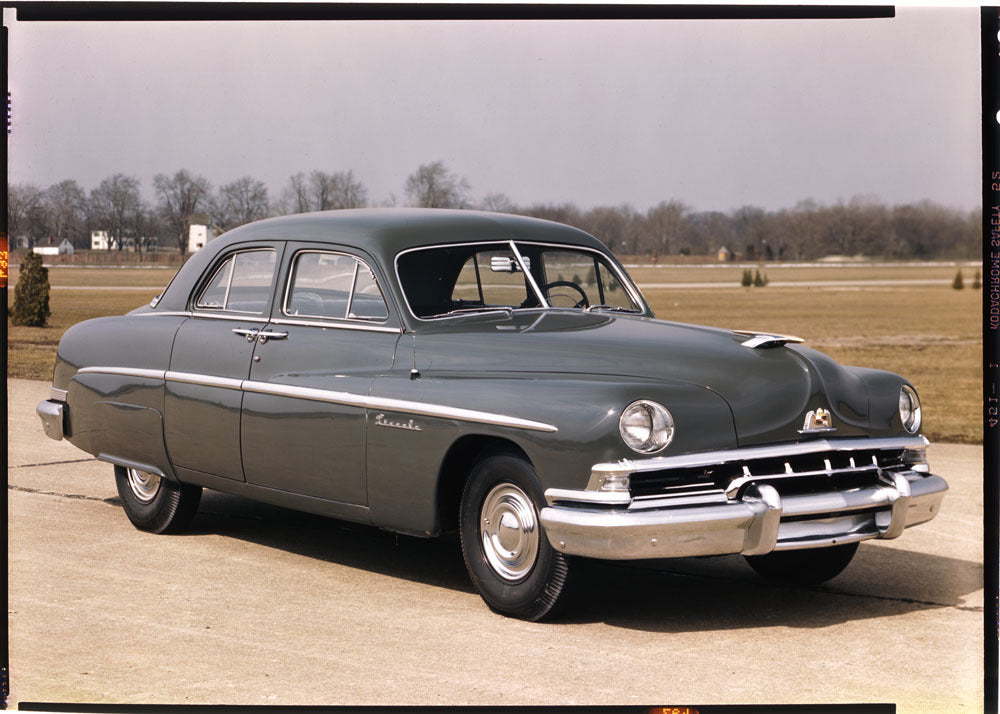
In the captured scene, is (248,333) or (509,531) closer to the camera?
(509,531)

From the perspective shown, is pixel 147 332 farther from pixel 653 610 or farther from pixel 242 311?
pixel 653 610

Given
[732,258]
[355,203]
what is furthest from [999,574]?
[732,258]

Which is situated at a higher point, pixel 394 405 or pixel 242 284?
pixel 242 284

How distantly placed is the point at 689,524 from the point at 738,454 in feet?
1.23

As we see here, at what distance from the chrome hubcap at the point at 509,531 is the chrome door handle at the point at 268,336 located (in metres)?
1.60

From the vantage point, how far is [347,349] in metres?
6.12

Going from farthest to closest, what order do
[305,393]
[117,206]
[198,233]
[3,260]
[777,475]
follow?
1. [198,233]
2. [117,206]
3. [305,393]
4. [777,475]
5. [3,260]

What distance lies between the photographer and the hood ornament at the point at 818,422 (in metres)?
5.32

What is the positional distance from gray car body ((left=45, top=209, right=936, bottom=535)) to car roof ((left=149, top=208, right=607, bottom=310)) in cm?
1

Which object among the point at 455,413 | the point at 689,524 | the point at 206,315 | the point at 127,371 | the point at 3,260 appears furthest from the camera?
the point at 127,371

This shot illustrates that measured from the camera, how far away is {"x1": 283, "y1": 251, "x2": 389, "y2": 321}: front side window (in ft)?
20.4

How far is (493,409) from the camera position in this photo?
533 cm

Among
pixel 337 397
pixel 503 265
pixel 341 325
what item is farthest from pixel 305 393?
pixel 503 265

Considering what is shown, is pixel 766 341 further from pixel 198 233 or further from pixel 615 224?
pixel 615 224
